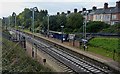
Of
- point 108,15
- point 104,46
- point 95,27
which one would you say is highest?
point 108,15

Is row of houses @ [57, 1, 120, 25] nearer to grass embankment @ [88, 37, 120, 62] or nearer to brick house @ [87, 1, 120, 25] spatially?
brick house @ [87, 1, 120, 25]

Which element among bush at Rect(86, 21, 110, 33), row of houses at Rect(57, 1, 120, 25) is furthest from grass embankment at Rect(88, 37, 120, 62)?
row of houses at Rect(57, 1, 120, 25)

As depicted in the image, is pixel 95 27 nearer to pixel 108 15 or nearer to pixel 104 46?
pixel 108 15

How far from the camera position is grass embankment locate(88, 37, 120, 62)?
106 feet

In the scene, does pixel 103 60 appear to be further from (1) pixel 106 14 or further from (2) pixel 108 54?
(1) pixel 106 14

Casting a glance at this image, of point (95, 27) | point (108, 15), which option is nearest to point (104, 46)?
point (95, 27)

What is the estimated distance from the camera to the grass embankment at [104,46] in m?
32.3

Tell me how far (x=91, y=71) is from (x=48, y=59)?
26.2 ft

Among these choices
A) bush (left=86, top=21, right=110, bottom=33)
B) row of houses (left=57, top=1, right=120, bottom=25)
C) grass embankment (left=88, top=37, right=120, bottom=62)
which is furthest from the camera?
row of houses (left=57, top=1, right=120, bottom=25)

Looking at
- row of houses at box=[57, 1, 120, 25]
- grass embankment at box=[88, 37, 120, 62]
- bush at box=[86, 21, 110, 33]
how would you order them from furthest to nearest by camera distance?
1. row of houses at box=[57, 1, 120, 25]
2. bush at box=[86, 21, 110, 33]
3. grass embankment at box=[88, 37, 120, 62]

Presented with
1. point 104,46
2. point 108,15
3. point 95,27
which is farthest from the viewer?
point 108,15

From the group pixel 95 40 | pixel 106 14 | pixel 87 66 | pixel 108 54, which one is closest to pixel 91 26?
pixel 95 40

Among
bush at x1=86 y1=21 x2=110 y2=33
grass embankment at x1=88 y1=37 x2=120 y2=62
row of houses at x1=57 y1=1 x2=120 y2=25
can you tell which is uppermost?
row of houses at x1=57 y1=1 x2=120 y2=25

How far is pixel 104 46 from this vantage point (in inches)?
1428
